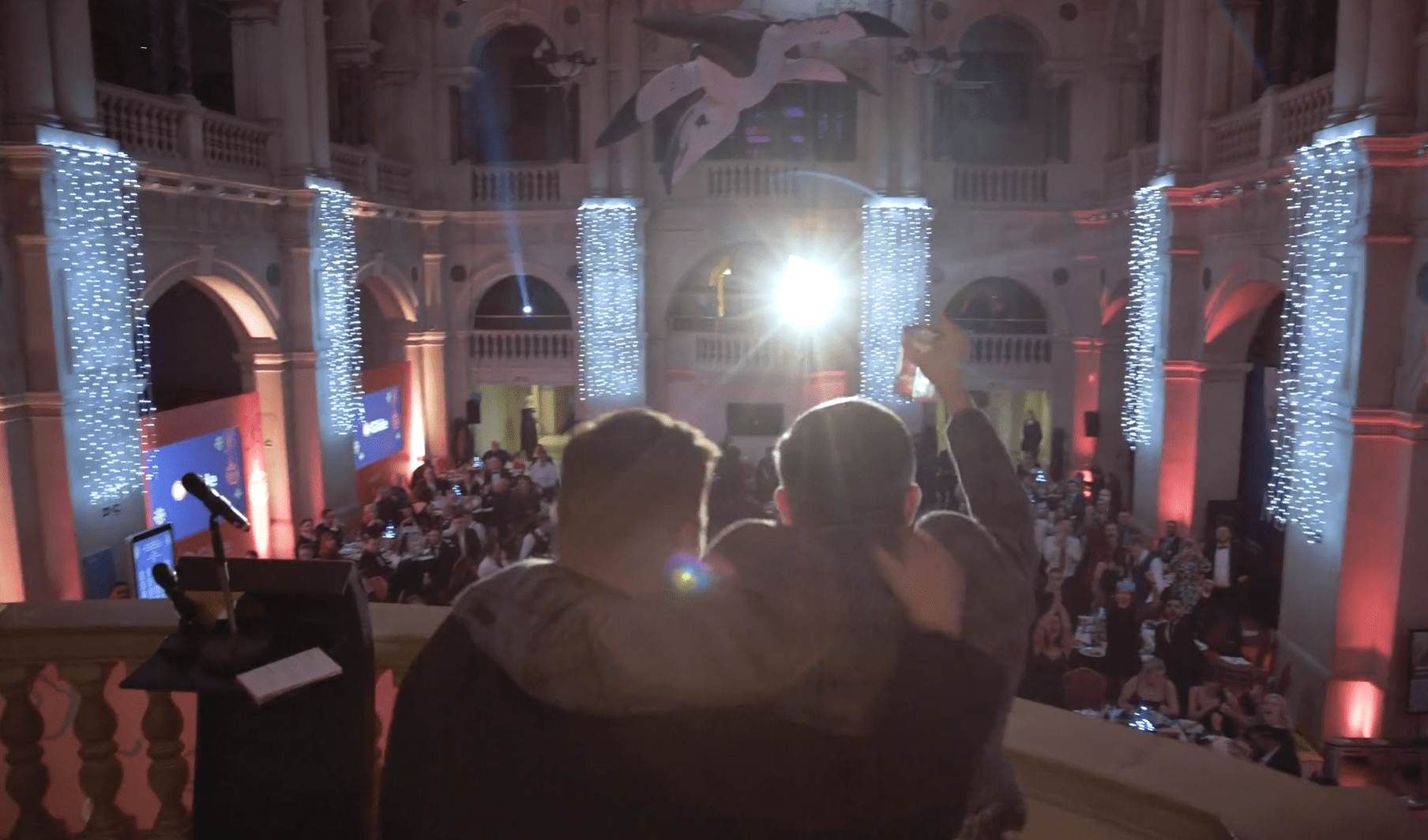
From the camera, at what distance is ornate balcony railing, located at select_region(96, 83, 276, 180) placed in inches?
416

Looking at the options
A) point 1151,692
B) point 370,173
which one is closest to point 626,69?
point 370,173

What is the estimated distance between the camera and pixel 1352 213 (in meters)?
9.06

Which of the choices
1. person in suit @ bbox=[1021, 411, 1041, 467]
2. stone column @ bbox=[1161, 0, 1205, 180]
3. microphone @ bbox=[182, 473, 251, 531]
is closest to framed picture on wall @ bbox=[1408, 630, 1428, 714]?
stone column @ bbox=[1161, 0, 1205, 180]

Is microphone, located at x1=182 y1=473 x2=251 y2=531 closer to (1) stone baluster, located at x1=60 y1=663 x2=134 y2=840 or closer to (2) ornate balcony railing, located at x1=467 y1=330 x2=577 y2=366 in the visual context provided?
(1) stone baluster, located at x1=60 y1=663 x2=134 y2=840

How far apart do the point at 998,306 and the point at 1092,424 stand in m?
3.55

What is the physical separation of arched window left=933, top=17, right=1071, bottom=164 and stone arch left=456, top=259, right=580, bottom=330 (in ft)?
22.3

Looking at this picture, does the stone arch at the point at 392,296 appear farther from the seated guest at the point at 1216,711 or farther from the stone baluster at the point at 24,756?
the stone baluster at the point at 24,756

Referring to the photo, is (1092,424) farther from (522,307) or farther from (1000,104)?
(522,307)

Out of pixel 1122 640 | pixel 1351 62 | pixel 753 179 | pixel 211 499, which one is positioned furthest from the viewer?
pixel 753 179

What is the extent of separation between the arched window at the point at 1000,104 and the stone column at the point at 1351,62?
8.71 metres

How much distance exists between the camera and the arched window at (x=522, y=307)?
20.0 metres

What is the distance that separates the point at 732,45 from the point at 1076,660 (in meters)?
7.58

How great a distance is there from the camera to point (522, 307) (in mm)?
20094

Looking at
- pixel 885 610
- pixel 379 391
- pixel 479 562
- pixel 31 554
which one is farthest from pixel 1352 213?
pixel 379 391
